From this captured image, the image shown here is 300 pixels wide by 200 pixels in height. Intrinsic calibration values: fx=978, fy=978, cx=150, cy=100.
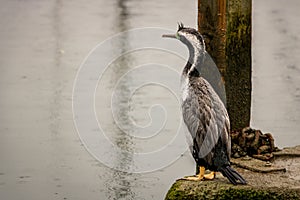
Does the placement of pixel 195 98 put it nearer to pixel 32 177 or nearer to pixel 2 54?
pixel 32 177

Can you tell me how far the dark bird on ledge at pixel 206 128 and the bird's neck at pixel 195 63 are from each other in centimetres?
2

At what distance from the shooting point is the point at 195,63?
6043mm

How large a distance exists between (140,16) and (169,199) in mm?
8311

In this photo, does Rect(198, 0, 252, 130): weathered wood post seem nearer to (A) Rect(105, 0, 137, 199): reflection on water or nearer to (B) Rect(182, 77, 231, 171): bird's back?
(B) Rect(182, 77, 231, 171): bird's back

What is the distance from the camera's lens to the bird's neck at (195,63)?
19.8ft

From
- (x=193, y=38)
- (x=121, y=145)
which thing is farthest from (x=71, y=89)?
(x=193, y=38)

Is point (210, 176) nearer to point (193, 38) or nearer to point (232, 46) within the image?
point (193, 38)

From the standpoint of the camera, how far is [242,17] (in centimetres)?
680

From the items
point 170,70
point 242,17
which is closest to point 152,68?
point 170,70

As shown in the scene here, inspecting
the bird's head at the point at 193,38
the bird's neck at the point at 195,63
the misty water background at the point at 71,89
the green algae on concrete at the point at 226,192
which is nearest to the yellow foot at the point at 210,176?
the green algae on concrete at the point at 226,192

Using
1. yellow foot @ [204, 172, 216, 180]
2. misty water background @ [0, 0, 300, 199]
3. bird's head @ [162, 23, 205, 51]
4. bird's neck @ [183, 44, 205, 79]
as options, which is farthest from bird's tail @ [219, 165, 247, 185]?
misty water background @ [0, 0, 300, 199]

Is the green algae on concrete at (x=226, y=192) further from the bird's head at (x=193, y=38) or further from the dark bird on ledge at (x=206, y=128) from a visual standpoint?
the bird's head at (x=193, y=38)

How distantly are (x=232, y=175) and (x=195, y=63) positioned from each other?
788 millimetres

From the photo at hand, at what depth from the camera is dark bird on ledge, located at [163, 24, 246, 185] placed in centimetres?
574
